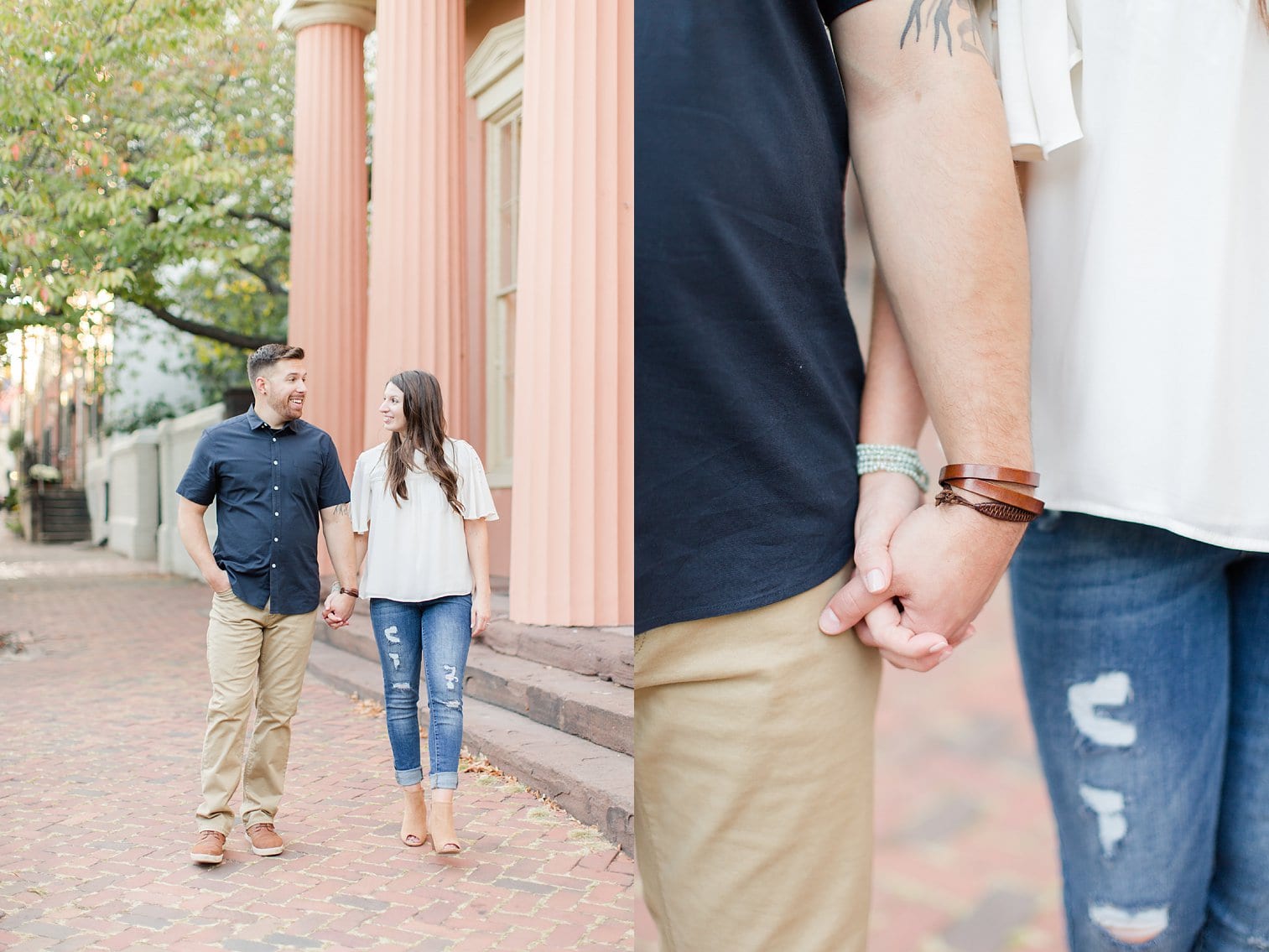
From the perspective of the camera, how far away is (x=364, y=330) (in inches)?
52.2

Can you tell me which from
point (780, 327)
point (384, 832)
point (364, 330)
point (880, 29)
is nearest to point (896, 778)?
point (780, 327)

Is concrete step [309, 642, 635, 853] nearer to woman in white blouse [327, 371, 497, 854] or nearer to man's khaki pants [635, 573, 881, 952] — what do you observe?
woman in white blouse [327, 371, 497, 854]

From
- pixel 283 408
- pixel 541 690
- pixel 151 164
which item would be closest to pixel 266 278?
pixel 151 164

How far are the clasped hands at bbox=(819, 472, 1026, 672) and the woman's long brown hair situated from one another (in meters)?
0.61

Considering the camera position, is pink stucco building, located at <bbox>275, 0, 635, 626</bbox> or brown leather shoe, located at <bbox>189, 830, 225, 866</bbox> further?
pink stucco building, located at <bbox>275, 0, 635, 626</bbox>

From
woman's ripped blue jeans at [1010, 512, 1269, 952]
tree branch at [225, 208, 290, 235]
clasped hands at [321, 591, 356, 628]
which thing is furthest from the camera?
tree branch at [225, 208, 290, 235]

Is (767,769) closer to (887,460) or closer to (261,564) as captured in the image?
(887,460)

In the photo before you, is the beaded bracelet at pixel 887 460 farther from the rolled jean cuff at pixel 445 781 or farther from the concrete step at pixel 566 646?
the rolled jean cuff at pixel 445 781

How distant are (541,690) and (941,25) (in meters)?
0.96

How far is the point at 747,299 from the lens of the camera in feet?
2.13

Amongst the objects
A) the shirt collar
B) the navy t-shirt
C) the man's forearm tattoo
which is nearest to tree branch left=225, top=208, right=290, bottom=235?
the shirt collar

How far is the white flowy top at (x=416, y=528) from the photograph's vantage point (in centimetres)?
113

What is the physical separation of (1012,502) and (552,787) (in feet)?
2.89

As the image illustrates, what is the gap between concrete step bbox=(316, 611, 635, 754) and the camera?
121 centimetres
